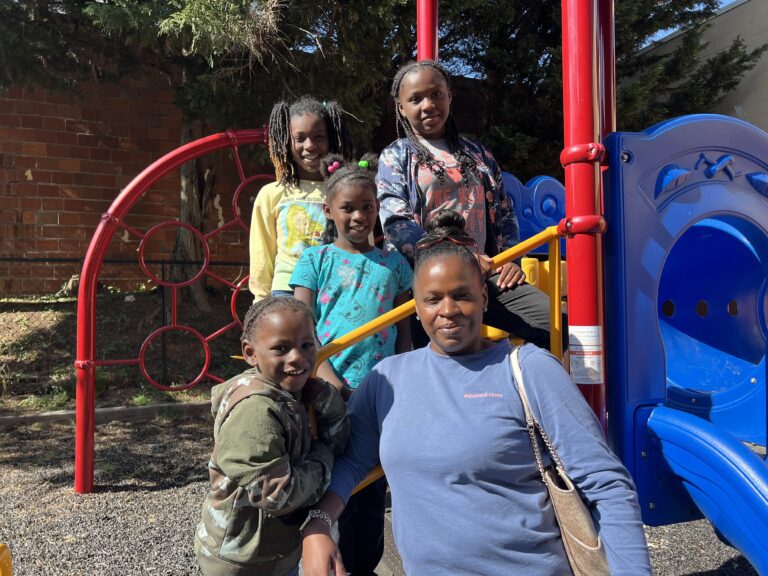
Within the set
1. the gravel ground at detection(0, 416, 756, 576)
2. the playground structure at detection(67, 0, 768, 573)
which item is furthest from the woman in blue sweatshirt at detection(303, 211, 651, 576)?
the gravel ground at detection(0, 416, 756, 576)

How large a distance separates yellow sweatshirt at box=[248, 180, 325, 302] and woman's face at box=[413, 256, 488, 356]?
927 millimetres

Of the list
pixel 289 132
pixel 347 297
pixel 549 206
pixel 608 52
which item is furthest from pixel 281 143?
pixel 549 206

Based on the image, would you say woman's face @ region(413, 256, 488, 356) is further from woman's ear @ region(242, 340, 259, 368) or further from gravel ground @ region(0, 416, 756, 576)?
gravel ground @ region(0, 416, 756, 576)

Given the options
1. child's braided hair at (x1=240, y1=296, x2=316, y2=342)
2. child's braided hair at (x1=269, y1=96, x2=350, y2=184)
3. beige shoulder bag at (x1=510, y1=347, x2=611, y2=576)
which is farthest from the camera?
child's braided hair at (x1=269, y1=96, x2=350, y2=184)

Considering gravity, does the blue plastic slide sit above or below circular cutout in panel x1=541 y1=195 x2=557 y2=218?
below

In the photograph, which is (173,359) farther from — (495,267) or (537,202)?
(495,267)

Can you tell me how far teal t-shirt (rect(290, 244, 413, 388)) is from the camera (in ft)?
6.17

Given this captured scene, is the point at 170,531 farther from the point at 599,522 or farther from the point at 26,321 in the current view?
the point at 26,321

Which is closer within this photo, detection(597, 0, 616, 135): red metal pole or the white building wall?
detection(597, 0, 616, 135): red metal pole

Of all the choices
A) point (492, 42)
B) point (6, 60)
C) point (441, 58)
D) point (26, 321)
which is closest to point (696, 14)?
point (492, 42)

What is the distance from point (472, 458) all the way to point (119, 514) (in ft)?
8.66

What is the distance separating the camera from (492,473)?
122 cm

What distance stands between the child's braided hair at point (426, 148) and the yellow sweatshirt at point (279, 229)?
40 cm

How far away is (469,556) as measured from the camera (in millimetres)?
1207
